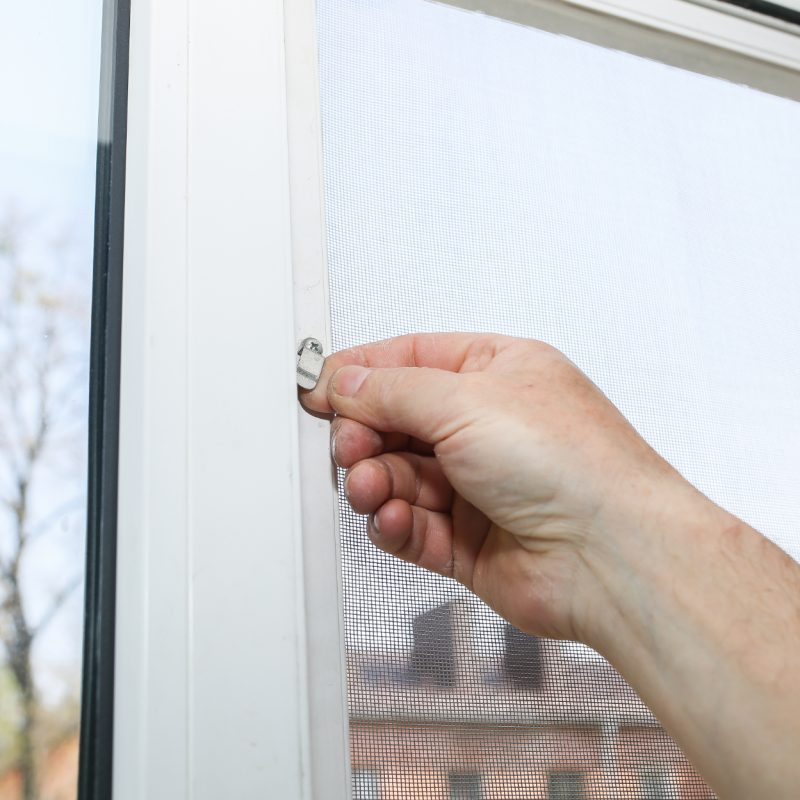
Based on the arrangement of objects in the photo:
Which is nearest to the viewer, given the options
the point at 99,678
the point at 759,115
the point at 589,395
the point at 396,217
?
the point at 99,678

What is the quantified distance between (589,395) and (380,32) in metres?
0.45

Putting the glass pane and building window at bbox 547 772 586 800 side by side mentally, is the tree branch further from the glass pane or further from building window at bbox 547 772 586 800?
building window at bbox 547 772 586 800

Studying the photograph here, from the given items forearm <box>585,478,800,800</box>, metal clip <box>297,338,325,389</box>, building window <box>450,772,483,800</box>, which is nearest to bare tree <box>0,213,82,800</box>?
metal clip <box>297,338,325,389</box>

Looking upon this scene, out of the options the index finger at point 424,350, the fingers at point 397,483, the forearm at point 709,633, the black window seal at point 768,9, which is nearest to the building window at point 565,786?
the forearm at point 709,633

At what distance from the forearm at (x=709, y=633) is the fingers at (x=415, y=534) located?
14 cm

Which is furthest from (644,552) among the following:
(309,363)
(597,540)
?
(309,363)

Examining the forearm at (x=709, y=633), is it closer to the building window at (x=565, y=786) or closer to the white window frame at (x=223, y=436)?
the building window at (x=565, y=786)

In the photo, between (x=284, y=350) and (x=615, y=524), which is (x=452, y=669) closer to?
(x=615, y=524)

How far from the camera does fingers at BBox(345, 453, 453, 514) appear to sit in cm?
68

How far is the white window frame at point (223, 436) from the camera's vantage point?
1.87ft

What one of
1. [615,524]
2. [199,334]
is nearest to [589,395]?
[615,524]

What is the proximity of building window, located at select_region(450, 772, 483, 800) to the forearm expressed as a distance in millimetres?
150

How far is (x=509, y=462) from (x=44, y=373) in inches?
14.2

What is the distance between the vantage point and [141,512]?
594 mm
